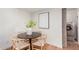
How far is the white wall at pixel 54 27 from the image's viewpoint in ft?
4.03

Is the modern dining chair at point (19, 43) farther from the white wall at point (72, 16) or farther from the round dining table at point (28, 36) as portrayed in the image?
the white wall at point (72, 16)

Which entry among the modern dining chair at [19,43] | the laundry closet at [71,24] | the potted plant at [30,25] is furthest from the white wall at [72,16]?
the modern dining chair at [19,43]

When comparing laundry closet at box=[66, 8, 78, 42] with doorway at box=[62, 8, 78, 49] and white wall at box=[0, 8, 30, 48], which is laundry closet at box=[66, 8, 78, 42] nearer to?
doorway at box=[62, 8, 78, 49]

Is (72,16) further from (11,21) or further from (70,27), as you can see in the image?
(11,21)

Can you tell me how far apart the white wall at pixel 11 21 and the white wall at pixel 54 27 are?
15 centimetres

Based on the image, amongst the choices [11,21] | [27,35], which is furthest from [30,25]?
[11,21]

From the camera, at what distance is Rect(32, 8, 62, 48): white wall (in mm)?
1229

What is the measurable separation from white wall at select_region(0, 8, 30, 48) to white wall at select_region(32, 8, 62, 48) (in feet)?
0.48

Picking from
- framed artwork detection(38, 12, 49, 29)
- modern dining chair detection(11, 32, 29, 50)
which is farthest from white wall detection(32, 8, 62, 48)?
modern dining chair detection(11, 32, 29, 50)

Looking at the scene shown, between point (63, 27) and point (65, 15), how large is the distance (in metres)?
0.15
